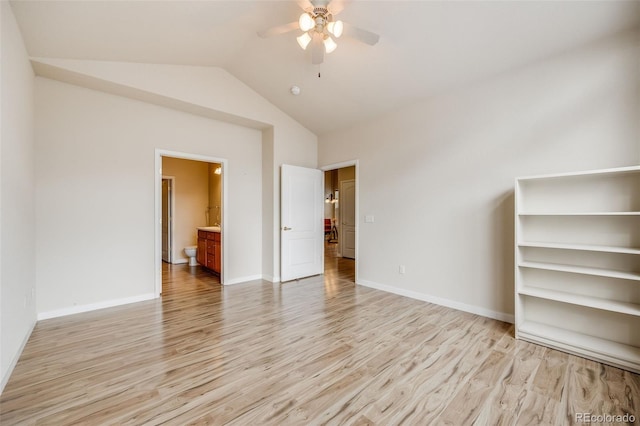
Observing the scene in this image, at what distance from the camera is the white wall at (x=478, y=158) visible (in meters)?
2.53

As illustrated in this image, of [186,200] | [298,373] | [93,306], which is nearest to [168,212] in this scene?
[186,200]

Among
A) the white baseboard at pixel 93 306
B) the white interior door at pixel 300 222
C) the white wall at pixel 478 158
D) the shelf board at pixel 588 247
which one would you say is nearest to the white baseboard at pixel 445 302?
the white wall at pixel 478 158

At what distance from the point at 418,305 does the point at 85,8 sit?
15.2ft

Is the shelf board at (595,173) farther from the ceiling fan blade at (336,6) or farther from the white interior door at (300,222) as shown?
the white interior door at (300,222)

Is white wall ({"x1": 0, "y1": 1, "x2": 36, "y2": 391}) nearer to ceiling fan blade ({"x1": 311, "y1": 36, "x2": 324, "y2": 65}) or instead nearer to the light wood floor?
the light wood floor

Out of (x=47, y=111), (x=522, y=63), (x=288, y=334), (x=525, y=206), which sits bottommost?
(x=288, y=334)

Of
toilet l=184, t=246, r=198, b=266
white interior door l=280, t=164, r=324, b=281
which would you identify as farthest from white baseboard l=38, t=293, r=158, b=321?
toilet l=184, t=246, r=198, b=266

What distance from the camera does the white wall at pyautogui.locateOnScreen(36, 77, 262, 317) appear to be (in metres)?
3.21

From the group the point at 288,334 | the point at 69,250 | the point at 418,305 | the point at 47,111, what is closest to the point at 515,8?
the point at 418,305

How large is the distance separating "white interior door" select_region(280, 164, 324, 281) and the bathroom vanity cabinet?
4.11ft

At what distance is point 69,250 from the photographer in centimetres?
333

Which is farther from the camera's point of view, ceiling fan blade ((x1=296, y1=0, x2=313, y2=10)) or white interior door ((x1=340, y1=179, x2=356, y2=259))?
white interior door ((x1=340, y1=179, x2=356, y2=259))

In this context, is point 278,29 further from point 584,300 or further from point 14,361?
point 584,300

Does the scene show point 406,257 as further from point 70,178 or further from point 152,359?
point 70,178
